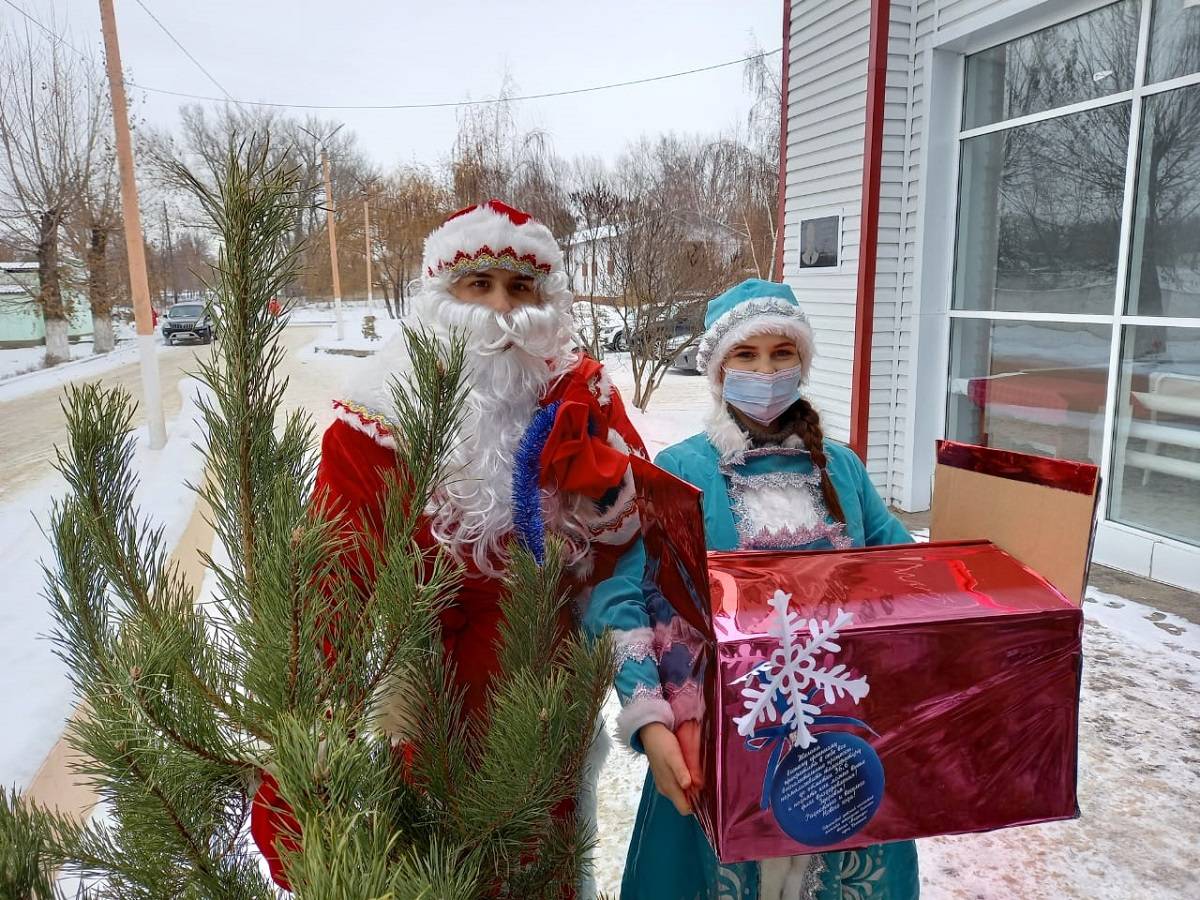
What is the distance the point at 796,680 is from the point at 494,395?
0.87 meters

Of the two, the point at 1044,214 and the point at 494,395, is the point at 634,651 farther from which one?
the point at 1044,214

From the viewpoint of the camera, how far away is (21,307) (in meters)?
2.53

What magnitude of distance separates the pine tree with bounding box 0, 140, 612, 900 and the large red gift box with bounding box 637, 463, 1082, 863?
36 cm

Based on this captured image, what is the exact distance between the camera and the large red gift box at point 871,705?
1.01 m

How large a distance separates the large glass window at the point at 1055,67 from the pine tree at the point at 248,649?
5.71 metres

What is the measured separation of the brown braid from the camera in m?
1.73

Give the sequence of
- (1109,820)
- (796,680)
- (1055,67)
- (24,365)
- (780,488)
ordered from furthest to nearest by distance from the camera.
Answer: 1. (1055,67)
2. (1109,820)
3. (24,365)
4. (780,488)
5. (796,680)

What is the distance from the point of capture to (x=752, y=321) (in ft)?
5.87

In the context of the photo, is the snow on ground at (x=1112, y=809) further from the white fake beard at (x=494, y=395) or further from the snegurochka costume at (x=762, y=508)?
the white fake beard at (x=494, y=395)

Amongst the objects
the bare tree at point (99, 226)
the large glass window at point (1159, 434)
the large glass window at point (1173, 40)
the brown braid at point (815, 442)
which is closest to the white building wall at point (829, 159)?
the large glass window at point (1159, 434)

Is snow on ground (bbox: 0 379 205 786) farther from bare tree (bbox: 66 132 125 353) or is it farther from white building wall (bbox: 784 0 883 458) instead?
white building wall (bbox: 784 0 883 458)

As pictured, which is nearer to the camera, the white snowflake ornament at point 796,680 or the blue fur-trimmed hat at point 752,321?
the white snowflake ornament at point 796,680

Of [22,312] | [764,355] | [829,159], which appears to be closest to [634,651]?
[764,355]

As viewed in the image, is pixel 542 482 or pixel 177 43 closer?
pixel 542 482
